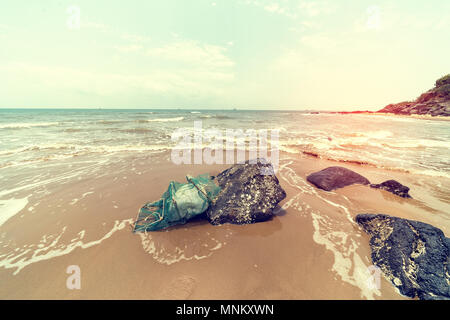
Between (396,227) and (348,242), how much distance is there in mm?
761

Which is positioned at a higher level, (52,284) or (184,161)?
(184,161)

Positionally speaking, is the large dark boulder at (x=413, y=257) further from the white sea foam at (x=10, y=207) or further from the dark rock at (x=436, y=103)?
the dark rock at (x=436, y=103)

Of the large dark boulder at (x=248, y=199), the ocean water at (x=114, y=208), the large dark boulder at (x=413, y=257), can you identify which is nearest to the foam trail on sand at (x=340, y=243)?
the ocean water at (x=114, y=208)

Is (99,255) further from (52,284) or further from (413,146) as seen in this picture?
(413,146)

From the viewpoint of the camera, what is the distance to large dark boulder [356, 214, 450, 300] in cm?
209

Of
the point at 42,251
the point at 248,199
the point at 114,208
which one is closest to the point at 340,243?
the point at 248,199

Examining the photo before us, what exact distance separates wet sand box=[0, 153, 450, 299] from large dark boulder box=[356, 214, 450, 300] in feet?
0.63

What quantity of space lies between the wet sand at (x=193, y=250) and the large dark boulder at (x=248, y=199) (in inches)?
7.8

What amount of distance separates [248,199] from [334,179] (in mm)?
3344

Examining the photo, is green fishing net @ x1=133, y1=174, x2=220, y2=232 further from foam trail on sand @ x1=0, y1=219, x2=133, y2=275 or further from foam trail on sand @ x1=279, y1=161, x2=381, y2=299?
foam trail on sand @ x1=279, y1=161, x2=381, y2=299

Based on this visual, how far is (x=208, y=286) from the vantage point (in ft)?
7.32

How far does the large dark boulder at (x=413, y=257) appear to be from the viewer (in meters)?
2.09

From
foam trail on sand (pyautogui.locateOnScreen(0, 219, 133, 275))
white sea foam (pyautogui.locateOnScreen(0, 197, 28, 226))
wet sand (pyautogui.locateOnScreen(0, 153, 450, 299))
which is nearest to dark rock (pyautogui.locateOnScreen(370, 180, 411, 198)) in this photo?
wet sand (pyautogui.locateOnScreen(0, 153, 450, 299))

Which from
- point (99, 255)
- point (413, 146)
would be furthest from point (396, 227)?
point (413, 146)
